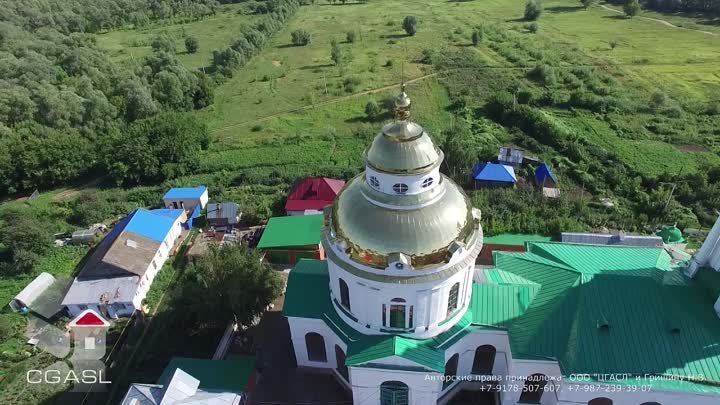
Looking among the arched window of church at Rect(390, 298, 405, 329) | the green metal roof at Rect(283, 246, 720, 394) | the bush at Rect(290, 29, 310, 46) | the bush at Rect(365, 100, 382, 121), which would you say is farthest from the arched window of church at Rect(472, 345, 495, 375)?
the bush at Rect(290, 29, 310, 46)

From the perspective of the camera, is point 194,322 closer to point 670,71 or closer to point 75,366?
point 75,366

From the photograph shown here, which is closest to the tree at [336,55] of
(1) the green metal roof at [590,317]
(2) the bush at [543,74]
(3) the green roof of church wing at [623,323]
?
(2) the bush at [543,74]

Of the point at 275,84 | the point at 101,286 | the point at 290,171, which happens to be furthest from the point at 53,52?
the point at 101,286

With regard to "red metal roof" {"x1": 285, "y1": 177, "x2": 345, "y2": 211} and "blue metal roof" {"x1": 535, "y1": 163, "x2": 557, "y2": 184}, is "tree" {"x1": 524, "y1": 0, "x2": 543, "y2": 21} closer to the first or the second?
"blue metal roof" {"x1": 535, "y1": 163, "x2": 557, "y2": 184}

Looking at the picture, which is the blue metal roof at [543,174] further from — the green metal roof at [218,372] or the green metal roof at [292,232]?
the green metal roof at [218,372]

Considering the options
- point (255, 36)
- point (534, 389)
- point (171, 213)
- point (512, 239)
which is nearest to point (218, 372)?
point (534, 389)

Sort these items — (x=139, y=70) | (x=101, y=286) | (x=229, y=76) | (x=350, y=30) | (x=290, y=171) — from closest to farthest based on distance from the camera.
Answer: (x=101, y=286)
(x=290, y=171)
(x=139, y=70)
(x=229, y=76)
(x=350, y=30)
